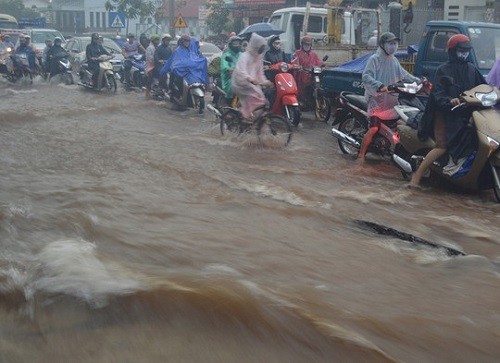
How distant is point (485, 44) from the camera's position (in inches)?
397

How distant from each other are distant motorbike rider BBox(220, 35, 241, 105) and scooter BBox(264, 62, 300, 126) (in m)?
→ 0.89

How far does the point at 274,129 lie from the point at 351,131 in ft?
3.74

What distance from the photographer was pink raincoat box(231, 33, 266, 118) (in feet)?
33.0

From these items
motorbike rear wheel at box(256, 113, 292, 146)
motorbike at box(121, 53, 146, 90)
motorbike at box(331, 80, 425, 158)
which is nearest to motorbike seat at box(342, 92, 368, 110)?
motorbike at box(331, 80, 425, 158)

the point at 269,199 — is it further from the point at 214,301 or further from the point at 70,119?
the point at 70,119

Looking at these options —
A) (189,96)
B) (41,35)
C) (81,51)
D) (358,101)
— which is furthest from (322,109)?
(41,35)

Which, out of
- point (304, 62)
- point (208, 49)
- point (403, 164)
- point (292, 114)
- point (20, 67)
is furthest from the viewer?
point (208, 49)

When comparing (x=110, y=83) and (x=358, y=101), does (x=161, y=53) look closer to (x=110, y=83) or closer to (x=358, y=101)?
(x=110, y=83)

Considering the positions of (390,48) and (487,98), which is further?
(390,48)

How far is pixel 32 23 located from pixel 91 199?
1283 inches

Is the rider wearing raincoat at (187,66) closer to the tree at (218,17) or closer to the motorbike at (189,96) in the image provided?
the motorbike at (189,96)

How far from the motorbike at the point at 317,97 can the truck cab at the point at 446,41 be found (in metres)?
2.73

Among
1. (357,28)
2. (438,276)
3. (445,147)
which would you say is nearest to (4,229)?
(438,276)

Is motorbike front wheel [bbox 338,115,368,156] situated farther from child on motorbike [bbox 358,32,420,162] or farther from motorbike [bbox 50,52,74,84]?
motorbike [bbox 50,52,74,84]
